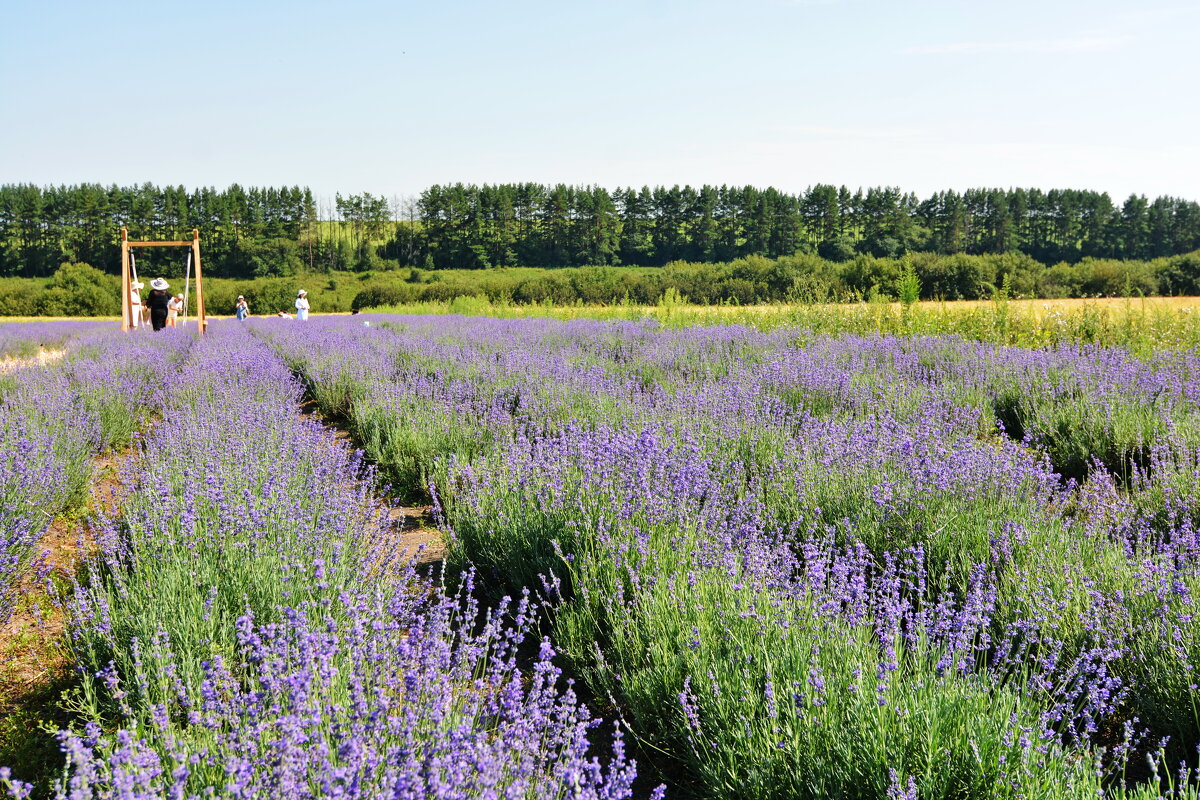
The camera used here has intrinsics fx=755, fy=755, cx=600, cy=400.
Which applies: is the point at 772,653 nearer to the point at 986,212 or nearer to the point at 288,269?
the point at 288,269

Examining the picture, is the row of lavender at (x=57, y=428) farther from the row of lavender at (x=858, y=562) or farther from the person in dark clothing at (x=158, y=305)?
the person in dark clothing at (x=158, y=305)

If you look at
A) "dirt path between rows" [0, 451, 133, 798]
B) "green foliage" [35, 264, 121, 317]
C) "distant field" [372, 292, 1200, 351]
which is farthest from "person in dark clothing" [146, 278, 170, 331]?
"green foliage" [35, 264, 121, 317]

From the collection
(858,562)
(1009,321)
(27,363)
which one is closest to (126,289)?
(27,363)

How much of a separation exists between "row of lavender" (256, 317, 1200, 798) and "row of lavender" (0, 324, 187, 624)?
73.2 inches

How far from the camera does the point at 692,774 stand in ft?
7.16

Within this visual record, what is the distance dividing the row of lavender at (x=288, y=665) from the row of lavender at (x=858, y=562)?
36 cm

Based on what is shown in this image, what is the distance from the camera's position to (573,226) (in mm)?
66062

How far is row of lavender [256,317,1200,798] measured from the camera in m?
1.79

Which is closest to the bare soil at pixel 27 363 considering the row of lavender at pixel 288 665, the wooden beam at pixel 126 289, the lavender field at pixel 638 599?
the wooden beam at pixel 126 289

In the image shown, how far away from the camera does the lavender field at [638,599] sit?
5.38 feet

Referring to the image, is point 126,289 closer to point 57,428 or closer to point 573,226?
point 57,428

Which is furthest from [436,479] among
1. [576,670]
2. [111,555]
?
[576,670]

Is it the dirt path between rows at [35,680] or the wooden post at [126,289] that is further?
the wooden post at [126,289]

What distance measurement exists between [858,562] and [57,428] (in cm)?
498
